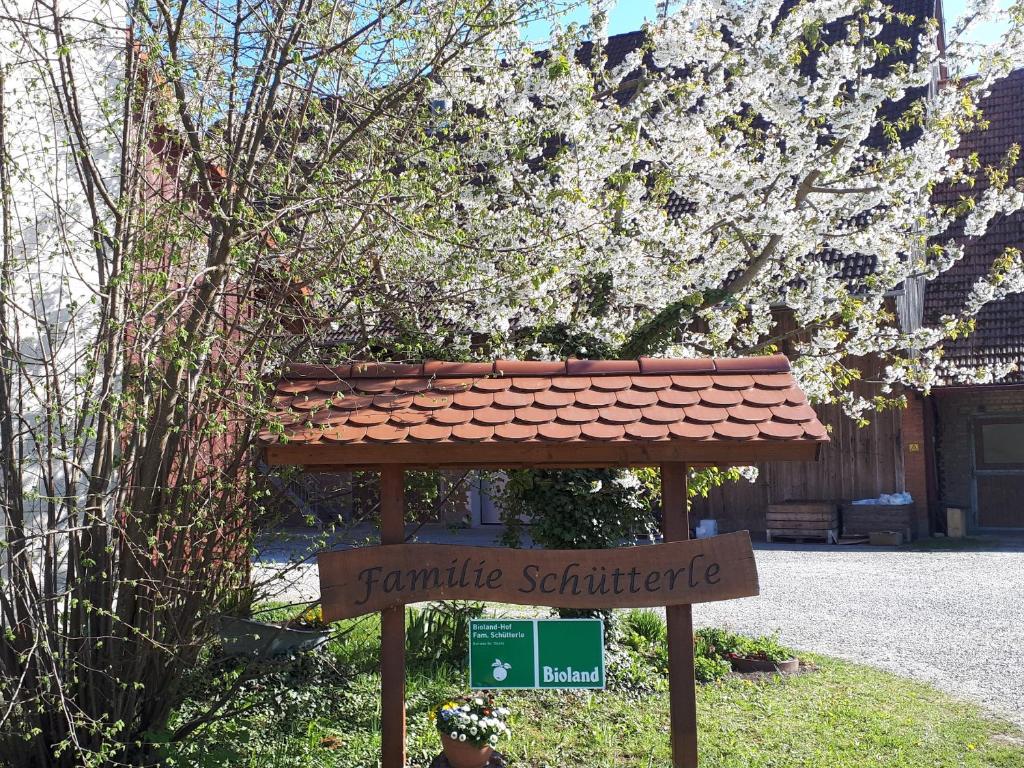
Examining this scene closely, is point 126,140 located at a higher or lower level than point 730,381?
higher

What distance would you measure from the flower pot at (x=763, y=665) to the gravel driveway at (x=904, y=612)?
0.86 m

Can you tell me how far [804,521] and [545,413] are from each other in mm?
12729

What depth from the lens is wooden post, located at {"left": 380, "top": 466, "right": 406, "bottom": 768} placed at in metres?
4.68

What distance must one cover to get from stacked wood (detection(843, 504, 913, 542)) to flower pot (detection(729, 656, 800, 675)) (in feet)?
28.7

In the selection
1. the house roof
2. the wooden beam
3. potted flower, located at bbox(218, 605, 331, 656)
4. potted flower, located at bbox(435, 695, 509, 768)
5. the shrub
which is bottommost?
Result: the shrub

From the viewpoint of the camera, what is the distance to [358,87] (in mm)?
5293

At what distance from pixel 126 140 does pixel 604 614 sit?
15.5 ft

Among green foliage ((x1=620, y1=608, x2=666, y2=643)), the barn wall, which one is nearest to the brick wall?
the barn wall

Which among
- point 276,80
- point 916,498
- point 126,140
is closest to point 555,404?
point 276,80

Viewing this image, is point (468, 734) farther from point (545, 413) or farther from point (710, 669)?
point (710, 669)

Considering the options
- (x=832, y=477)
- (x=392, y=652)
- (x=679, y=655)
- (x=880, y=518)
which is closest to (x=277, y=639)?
(x=392, y=652)

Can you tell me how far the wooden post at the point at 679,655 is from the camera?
14.9ft

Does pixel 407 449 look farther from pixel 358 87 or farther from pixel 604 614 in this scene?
pixel 604 614

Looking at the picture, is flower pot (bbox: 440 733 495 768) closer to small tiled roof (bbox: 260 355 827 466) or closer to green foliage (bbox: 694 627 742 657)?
small tiled roof (bbox: 260 355 827 466)
